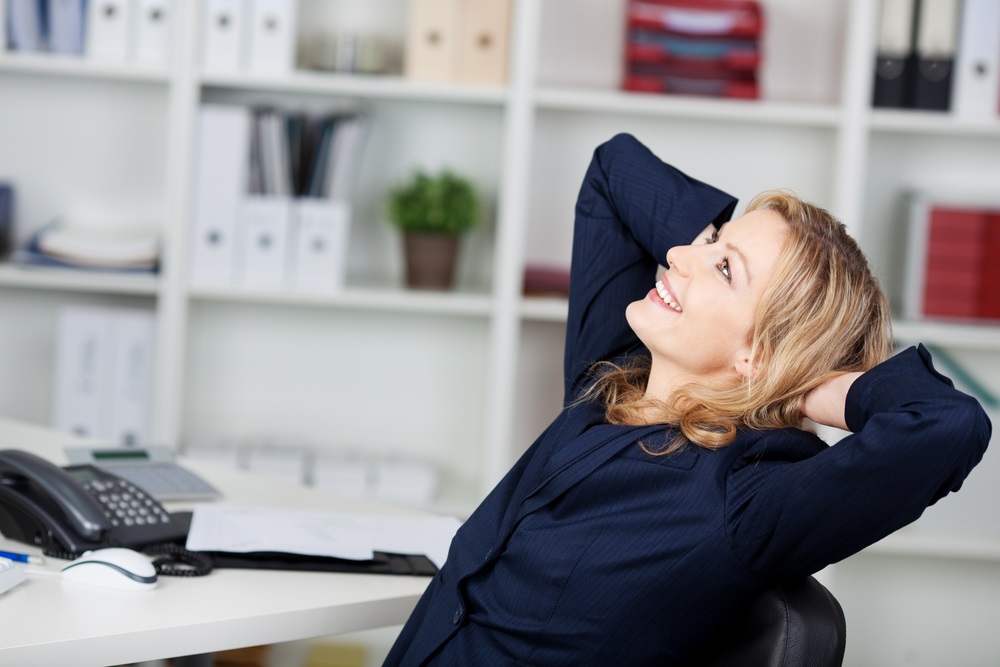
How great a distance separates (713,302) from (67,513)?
82 cm

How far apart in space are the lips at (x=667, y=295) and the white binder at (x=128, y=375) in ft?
5.66

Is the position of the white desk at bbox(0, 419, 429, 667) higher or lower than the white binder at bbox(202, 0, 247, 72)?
lower

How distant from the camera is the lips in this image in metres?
1.37

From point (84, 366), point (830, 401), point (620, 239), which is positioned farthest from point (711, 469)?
point (84, 366)

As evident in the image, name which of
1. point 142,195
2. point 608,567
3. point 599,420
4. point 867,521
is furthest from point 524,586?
point 142,195

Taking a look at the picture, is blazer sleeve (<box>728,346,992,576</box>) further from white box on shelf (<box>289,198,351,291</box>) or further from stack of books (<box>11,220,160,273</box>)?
stack of books (<box>11,220,160,273</box>)

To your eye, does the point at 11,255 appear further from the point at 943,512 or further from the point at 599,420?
the point at 943,512

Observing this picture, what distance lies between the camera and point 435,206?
2760 mm

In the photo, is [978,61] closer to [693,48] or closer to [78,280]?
[693,48]

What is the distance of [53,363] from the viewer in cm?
304

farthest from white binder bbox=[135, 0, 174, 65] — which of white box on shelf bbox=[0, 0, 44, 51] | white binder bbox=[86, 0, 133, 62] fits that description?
white box on shelf bbox=[0, 0, 44, 51]

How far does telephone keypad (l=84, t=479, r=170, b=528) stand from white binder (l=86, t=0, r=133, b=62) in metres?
1.54

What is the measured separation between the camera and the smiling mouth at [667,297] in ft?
4.47

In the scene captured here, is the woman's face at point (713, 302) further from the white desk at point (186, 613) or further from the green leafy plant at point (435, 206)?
the green leafy plant at point (435, 206)
